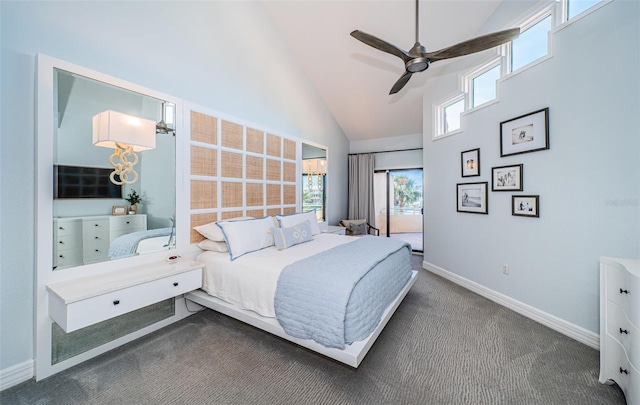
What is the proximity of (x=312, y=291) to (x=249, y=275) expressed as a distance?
678 millimetres

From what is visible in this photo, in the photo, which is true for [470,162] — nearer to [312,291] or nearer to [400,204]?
[400,204]

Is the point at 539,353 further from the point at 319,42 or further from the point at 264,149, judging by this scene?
the point at 319,42

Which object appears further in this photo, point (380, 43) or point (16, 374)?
point (380, 43)

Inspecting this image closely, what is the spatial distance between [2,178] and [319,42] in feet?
12.7

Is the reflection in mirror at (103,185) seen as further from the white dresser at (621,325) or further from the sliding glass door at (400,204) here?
the sliding glass door at (400,204)

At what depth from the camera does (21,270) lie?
66.4 inches

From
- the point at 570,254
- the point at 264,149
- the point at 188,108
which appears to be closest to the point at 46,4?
the point at 188,108

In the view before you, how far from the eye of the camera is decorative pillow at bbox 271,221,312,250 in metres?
2.80

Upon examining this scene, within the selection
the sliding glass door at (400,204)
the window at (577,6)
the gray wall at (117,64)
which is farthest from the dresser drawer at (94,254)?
the sliding glass door at (400,204)

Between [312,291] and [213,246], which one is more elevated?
[213,246]

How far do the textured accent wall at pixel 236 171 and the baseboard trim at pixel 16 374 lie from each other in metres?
1.41

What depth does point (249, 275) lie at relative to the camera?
2135mm

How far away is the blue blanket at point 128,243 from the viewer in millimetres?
2104

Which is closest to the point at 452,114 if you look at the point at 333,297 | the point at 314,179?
the point at 314,179
